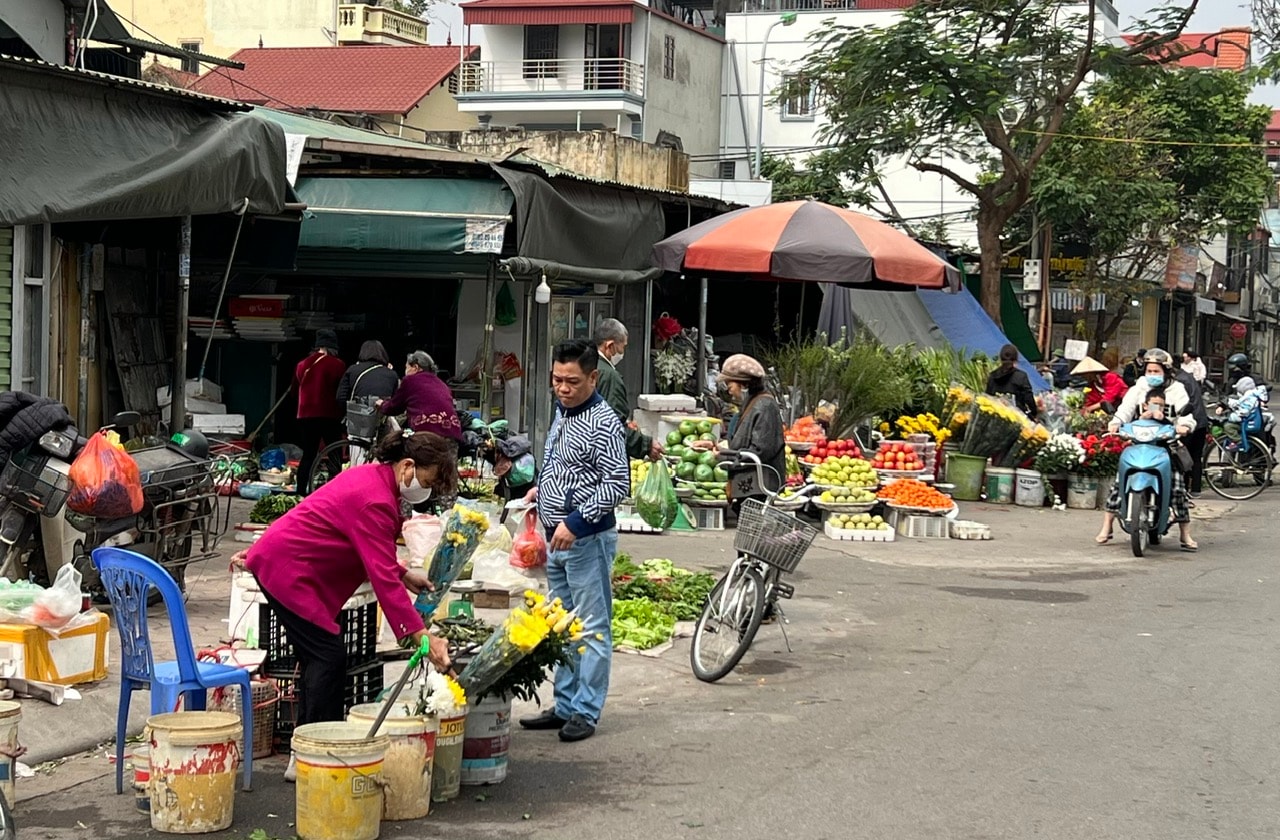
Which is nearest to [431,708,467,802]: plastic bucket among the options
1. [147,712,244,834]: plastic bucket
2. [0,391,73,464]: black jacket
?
[147,712,244,834]: plastic bucket

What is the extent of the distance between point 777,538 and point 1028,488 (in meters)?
10.7

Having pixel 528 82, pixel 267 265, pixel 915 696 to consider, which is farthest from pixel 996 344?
pixel 528 82

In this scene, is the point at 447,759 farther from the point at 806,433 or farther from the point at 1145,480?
the point at 806,433

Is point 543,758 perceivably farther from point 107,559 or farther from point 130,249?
point 130,249

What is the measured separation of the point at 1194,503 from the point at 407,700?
53.0 ft

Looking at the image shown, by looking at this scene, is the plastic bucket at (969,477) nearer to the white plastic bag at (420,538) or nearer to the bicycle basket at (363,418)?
the bicycle basket at (363,418)

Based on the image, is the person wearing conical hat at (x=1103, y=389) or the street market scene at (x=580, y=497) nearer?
the street market scene at (x=580, y=497)

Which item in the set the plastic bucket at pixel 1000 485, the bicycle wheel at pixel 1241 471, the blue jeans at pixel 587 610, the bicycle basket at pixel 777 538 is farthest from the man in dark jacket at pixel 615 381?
the bicycle wheel at pixel 1241 471

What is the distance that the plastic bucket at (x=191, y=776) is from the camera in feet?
19.3

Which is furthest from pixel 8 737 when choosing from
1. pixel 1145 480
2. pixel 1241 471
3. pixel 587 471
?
pixel 1241 471

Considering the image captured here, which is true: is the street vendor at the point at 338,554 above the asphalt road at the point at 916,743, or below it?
above

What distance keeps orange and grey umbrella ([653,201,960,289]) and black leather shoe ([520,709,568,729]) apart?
10.3 metres

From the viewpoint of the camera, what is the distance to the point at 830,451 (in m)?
16.8

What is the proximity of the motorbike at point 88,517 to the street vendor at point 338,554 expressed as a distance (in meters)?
3.15
